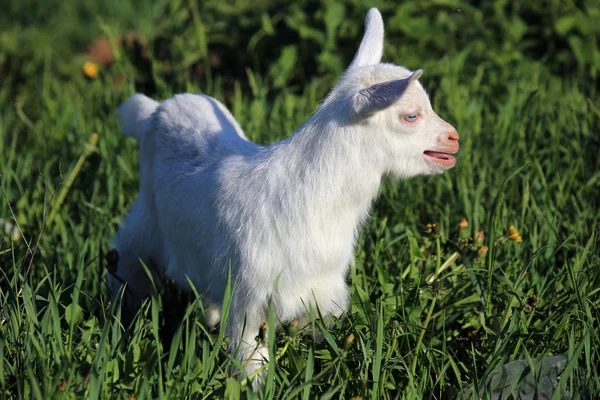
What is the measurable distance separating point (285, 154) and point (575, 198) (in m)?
1.70

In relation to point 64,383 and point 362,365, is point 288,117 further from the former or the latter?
point 64,383

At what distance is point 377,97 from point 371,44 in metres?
0.55

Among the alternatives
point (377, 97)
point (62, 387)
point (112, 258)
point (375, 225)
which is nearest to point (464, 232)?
point (375, 225)

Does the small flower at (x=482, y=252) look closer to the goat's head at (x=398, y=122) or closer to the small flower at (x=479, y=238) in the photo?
the small flower at (x=479, y=238)

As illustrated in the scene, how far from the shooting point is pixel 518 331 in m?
2.82

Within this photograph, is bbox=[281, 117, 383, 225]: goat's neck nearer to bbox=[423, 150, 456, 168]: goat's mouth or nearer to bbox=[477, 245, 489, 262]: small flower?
bbox=[423, 150, 456, 168]: goat's mouth

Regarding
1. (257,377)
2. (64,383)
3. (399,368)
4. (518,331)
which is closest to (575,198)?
(518,331)

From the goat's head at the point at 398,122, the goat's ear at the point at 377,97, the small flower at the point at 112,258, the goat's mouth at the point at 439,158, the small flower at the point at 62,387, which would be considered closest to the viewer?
the small flower at the point at 62,387

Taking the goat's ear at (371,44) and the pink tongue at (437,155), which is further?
the goat's ear at (371,44)

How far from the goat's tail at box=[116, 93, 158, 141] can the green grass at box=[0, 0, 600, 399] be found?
0.41 metres

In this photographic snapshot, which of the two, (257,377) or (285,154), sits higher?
(285,154)

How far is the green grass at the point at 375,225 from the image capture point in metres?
2.54

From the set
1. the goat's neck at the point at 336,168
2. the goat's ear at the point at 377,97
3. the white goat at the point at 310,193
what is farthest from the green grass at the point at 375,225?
the goat's ear at the point at 377,97

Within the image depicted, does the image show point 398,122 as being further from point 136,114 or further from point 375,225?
point 136,114
